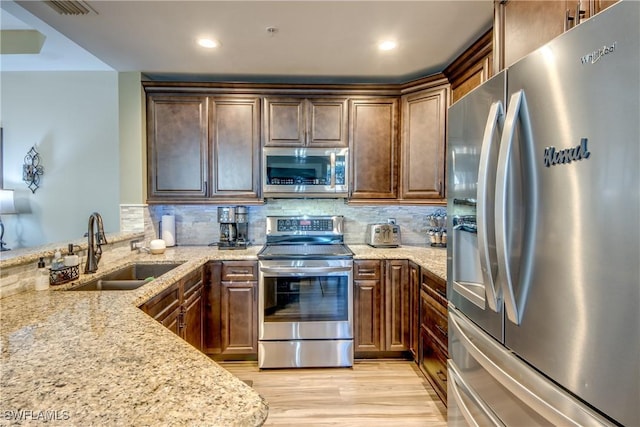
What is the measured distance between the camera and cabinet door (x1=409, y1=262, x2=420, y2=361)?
2.64 metres

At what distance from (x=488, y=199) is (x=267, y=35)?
1.90 m

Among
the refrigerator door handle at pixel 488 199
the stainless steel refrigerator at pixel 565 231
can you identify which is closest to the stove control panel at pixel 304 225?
the stainless steel refrigerator at pixel 565 231

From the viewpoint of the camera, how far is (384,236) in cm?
312

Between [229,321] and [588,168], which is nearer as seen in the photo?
[588,168]

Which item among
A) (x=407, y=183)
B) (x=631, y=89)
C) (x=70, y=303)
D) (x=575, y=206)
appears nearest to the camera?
(x=631, y=89)

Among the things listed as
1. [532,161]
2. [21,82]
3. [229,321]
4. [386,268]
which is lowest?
[229,321]

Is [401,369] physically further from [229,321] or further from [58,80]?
[58,80]

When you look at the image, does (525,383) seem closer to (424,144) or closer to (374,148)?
(424,144)

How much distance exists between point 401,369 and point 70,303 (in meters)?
2.36

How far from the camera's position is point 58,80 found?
11.4 feet

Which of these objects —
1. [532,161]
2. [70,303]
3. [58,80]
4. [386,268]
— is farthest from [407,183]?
[58,80]

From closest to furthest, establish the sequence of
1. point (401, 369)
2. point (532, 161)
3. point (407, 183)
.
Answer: point (532, 161) < point (401, 369) < point (407, 183)

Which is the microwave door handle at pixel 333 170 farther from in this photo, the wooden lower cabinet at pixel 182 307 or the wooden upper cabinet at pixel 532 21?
the wooden upper cabinet at pixel 532 21

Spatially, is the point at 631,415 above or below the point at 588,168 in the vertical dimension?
below
